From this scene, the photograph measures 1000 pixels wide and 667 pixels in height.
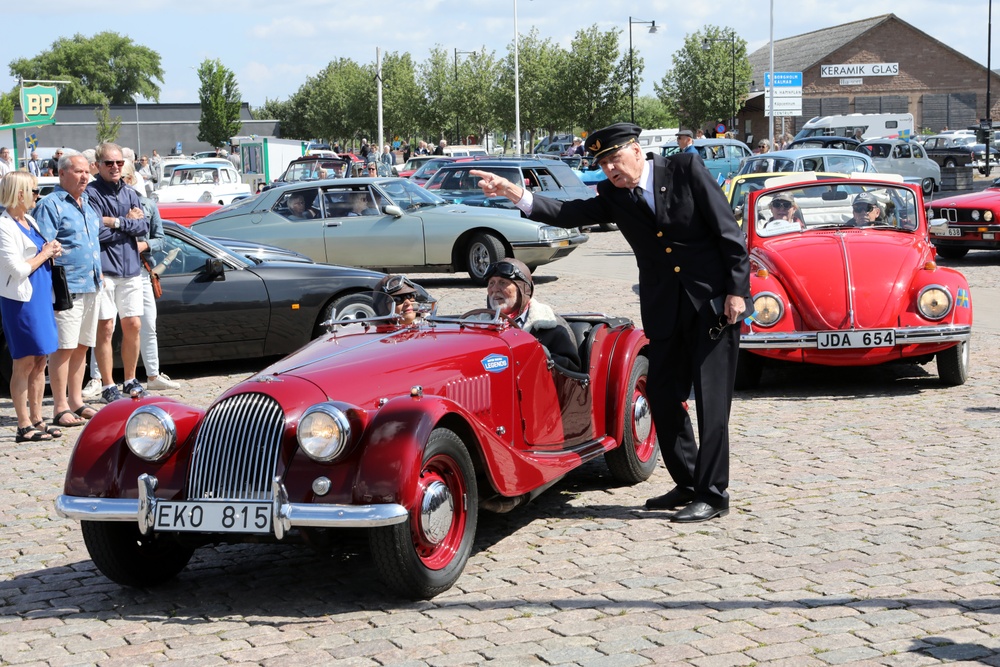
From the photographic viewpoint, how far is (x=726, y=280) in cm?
605

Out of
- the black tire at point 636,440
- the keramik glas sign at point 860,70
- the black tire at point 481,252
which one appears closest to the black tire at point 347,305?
the black tire at point 636,440

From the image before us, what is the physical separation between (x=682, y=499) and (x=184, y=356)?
573 centimetres

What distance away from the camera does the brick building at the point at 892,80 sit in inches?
3142

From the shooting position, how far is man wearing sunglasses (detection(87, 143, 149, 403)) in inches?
368

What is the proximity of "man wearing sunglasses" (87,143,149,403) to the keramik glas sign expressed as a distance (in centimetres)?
7590

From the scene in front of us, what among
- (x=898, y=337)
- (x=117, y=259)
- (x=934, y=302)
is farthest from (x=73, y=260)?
(x=934, y=302)

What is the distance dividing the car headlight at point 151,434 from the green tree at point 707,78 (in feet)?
221

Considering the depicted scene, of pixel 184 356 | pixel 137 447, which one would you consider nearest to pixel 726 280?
pixel 137 447

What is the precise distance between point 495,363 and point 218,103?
85743 mm

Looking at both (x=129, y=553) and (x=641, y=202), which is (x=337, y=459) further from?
(x=641, y=202)

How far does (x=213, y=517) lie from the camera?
188 inches

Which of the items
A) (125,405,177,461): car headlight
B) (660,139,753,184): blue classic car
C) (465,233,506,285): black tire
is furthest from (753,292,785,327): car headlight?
(660,139,753,184): blue classic car

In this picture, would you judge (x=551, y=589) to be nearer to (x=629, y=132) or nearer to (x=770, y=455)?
(x=629, y=132)

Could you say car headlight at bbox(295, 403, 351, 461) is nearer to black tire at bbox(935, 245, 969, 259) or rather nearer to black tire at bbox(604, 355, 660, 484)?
black tire at bbox(604, 355, 660, 484)
